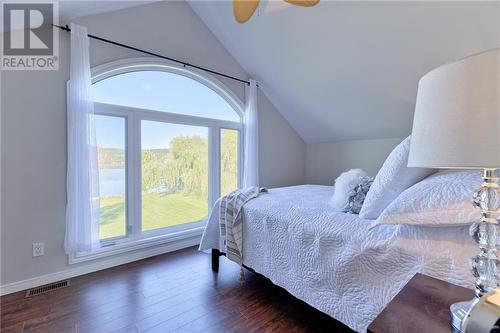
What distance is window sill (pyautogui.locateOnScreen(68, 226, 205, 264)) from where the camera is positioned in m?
2.33

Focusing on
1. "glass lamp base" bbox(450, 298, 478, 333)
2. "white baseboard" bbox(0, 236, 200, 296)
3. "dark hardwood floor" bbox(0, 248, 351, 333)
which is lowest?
"dark hardwood floor" bbox(0, 248, 351, 333)

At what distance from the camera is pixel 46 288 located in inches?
80.8

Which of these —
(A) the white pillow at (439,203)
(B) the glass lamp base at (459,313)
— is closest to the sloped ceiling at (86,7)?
(A) the white pillow at (439,203)

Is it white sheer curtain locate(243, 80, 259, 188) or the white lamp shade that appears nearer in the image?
the white lamp shade

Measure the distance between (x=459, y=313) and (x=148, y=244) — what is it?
2.82 m

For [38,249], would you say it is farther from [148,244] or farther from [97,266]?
[148,244]

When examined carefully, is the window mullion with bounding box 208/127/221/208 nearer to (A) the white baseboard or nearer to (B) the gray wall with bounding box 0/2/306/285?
(A) the white baseboard

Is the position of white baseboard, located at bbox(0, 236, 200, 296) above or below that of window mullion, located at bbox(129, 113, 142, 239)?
below

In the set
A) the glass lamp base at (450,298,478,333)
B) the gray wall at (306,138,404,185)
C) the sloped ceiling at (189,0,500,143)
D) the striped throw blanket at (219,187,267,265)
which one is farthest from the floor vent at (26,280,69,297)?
the gray wall at (306,138,404,185)

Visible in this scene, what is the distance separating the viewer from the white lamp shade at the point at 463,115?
22.9 inches

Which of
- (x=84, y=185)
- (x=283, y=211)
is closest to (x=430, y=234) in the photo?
(x=283, y=211)

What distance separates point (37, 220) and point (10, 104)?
107cm

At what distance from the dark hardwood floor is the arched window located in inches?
27.6

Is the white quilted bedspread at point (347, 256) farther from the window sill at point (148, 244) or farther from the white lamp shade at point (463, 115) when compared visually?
the window sill at point (148, 244)
